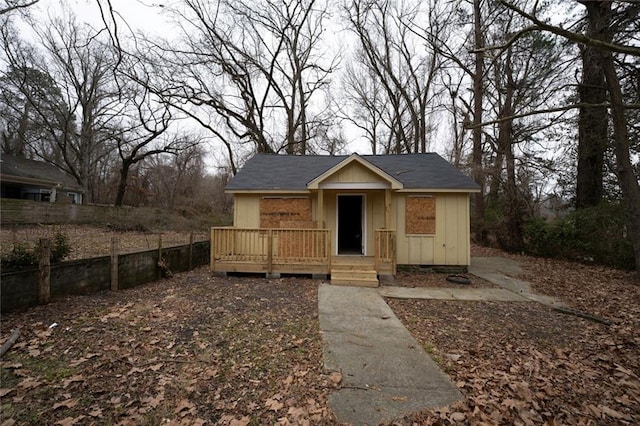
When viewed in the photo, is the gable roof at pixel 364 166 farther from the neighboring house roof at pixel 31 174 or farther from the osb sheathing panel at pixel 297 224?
the neighboring house roof at pixel 31 174

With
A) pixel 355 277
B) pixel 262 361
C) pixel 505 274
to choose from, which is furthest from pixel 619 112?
pixel 262 361

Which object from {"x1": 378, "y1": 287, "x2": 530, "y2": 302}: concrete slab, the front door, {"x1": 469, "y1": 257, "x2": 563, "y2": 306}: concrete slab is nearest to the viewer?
{"x1": 378, "y1": 287, "x2": 530, "y2": 302}: concrete slab

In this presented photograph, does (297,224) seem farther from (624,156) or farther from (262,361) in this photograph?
(624,156)

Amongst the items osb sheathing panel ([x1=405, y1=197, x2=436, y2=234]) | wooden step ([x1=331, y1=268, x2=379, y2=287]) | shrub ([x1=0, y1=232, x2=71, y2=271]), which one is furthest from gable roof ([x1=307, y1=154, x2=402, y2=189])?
shrub ([x1=0, y1=232, x2=71, y2=271])

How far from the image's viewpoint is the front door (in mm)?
10359

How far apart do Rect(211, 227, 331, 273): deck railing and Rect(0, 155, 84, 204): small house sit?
741 inches

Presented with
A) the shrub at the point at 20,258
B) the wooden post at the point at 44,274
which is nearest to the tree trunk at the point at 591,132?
the wooden post at the point at 44,274

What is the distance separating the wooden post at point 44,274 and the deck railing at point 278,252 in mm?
3465

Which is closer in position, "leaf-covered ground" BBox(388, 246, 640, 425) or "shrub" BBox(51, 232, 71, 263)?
"leaf-covered ground" BBox(388, 246, 640, 425)

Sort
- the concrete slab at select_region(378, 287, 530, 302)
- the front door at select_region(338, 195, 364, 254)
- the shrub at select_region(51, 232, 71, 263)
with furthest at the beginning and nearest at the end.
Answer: the front door at select_region(338, 195, 364, 254) < the concrete slab at select_region(378, 287, 530, 302) < the shrub at select_region(51, 232, 71, 263)

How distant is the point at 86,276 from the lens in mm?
5078

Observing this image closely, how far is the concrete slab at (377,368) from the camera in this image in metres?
2.58

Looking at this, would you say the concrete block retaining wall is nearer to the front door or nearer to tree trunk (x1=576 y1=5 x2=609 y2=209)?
the front door

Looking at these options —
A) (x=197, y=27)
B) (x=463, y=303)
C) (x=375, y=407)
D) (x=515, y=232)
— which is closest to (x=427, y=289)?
(x=463, y=303)
